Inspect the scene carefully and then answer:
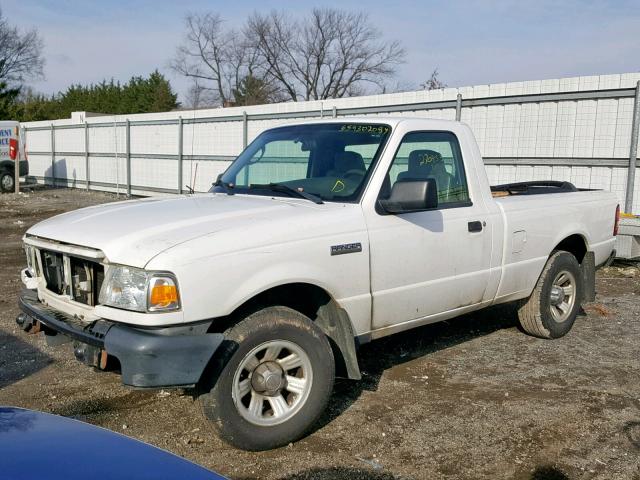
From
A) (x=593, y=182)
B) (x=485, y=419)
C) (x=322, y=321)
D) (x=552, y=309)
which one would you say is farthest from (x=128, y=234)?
(x=593, y=182)

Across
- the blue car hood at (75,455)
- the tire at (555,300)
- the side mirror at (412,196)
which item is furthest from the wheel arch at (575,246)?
the blue car hood at (75,455)

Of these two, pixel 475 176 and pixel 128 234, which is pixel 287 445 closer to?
pixel 128 234

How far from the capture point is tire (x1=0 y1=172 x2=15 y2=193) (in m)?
23.4

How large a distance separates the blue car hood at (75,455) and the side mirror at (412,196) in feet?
8.26

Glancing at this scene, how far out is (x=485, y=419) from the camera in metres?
4.35

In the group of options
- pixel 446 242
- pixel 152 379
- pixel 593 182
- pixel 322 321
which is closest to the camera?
pixel 152 379

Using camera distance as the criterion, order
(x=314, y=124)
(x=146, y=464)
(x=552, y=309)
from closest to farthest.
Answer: (x=146, y=464), (x=314, y=124), (x=552, y=309)

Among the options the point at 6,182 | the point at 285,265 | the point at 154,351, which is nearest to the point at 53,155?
the point at 6,182

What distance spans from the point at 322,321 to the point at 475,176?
190 cm

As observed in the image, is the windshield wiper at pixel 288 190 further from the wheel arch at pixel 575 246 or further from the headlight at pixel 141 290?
the wheel arch at pixel 575 246

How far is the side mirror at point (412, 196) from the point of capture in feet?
13.6

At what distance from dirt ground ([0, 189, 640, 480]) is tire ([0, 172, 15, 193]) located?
18974mm

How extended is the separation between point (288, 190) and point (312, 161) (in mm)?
480

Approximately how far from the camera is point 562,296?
6203mm
